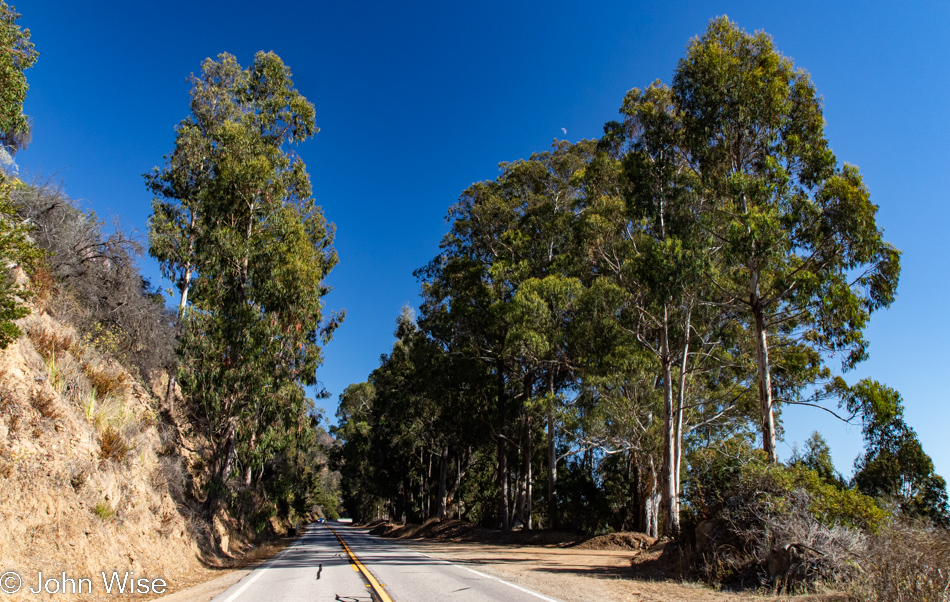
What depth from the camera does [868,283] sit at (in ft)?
43.5

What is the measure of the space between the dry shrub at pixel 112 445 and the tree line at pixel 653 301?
13.4 meters

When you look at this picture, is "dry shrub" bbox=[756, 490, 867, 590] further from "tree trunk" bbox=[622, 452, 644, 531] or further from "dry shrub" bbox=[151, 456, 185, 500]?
"tree trunk" bbox=[622, 452, 644, 531]

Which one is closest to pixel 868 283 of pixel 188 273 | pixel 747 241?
pixel 747 241

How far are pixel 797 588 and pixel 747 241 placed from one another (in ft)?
26.0

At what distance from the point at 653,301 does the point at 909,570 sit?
13426 millimetres

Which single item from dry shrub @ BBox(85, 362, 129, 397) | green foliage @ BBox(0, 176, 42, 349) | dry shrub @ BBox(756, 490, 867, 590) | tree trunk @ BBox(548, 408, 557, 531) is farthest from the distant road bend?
tree trunk @ BBox(548, 408, 557, 531)

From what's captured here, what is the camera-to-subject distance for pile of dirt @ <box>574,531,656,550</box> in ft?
66.9

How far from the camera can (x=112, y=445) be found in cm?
1118

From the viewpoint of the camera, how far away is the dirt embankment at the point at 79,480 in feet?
26.3

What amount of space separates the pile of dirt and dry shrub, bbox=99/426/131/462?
55.1 feet

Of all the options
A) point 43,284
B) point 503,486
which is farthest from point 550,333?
point 43,284

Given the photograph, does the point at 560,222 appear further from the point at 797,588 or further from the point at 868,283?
the point at 797,588

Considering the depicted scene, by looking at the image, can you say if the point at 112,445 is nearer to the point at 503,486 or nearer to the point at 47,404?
the point at 47,404

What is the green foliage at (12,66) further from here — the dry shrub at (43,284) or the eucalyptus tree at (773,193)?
the eucalyptus tree at (773,193)
